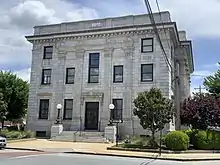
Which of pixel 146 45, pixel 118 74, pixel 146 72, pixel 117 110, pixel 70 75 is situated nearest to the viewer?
pixel 146 72

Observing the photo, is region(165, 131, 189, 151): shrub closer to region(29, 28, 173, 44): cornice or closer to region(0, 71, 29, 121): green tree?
region(29, 28, 173, 44): cornice

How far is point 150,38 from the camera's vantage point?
102 ft

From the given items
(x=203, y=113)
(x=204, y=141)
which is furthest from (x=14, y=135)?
(x=203, y=113)

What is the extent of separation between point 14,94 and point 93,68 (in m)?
12.3

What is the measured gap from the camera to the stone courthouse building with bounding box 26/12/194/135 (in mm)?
30594

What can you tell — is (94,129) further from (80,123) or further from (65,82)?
(65,82)

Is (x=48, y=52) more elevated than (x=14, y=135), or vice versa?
(x=48, y=52)

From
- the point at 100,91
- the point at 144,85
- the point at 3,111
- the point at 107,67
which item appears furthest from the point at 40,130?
the point at 144,85

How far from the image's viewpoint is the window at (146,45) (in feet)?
102

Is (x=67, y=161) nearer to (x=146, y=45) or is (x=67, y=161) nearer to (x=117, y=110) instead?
(x=117, y=110)

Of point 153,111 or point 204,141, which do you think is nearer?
point 153,111

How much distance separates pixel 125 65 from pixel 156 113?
10150mm

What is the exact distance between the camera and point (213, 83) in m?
43.8

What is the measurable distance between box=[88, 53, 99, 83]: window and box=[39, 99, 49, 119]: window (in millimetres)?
5395
